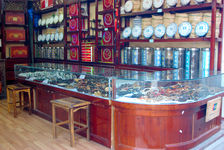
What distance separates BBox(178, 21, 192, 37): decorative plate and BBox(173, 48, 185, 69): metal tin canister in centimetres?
25

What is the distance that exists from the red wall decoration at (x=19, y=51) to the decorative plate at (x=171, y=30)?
16.3ft

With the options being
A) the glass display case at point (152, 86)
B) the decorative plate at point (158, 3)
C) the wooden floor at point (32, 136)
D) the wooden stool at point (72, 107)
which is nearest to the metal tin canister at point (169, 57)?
the decorative plate at point (158, 3)

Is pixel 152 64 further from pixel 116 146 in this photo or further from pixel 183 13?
pixel 116 146

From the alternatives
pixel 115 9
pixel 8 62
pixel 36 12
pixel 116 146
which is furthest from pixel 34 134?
pixel 36 12

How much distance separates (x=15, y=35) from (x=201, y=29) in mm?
5536

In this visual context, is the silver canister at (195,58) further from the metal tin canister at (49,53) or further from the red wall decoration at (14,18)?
the red wall decoration at (14,18)

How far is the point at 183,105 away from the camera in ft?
8.50

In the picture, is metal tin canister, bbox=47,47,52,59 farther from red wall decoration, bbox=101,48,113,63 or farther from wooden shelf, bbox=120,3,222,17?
wooden shelf, bbox=120,3,222,17

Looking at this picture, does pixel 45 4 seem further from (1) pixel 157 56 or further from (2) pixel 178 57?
(2) pixel 178 57

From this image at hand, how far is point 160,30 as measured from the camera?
385 centimetres

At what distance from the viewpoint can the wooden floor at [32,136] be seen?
3.11m

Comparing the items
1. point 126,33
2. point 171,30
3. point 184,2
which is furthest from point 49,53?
point 184,2

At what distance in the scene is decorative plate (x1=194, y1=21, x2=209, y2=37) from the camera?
338cm

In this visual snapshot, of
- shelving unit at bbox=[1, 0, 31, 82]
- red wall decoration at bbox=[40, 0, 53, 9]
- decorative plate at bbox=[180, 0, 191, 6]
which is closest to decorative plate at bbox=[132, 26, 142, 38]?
decorative plate at bbox=[180, 0, 191, 6]
